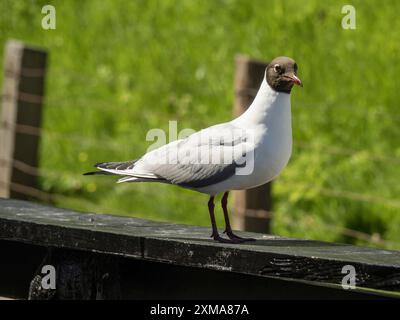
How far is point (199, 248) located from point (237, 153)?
0.42m

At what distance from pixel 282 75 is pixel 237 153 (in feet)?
1.10

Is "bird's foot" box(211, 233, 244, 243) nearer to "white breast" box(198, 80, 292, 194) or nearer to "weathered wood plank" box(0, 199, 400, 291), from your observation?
"weathered wood plank" box(0, 199, 400, 291)

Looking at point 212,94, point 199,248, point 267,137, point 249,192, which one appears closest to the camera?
point 199,248

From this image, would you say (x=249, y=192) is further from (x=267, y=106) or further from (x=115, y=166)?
(x=267, y=106)

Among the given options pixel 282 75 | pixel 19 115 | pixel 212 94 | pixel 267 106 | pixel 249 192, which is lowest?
pixel 249 192

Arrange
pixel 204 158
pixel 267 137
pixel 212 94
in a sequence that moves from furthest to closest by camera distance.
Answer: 1. pixel 212 94
2. pixel 204 158
3. pixel 267 137

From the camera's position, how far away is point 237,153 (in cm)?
411

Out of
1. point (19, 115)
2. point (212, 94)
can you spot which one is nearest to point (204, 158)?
point (19, 115)

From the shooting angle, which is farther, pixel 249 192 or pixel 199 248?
pixel 249 192

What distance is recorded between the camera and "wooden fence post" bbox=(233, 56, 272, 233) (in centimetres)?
718

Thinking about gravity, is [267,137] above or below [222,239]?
above

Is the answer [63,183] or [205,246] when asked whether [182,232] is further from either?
[63,183]

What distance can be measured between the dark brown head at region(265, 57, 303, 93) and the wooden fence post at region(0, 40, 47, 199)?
462cm

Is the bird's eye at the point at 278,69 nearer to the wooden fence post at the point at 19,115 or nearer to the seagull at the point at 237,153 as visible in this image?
the seagull at the point at 237,153
